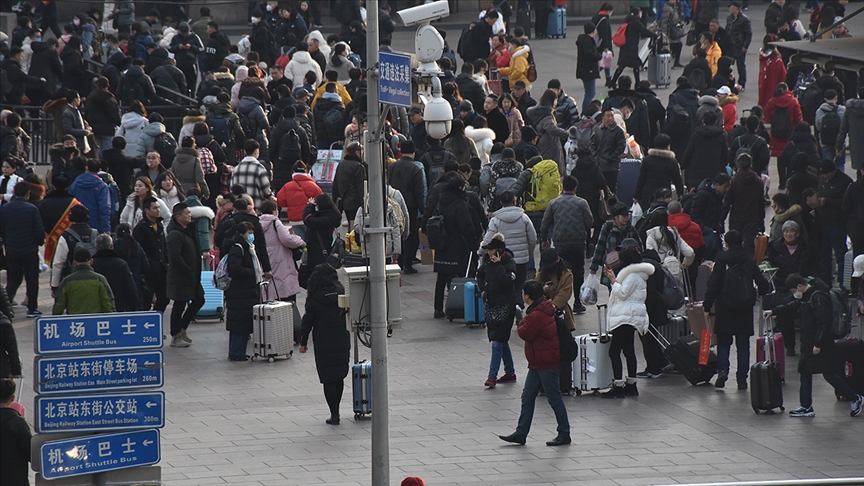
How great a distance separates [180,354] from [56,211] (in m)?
2.63

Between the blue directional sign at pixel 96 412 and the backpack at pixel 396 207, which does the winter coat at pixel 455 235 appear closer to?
the backpack at pixel 396 207

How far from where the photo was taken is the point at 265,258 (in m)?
14.4

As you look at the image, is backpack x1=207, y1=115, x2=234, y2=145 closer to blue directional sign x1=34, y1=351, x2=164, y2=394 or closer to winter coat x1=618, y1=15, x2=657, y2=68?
winter coat x1=618, y1=15, x2=657, y2=68

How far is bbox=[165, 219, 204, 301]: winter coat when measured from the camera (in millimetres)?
14383

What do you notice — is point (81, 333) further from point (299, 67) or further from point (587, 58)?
point (587, 58)

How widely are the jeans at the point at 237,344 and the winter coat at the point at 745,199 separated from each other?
639 cm

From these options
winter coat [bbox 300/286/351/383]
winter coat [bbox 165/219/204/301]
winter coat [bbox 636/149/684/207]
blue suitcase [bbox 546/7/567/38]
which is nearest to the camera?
winter coat [bbox 300/286/351/383]

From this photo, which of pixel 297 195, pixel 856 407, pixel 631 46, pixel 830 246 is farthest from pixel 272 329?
pixel 631 46

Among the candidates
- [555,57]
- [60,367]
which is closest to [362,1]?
[555,57]

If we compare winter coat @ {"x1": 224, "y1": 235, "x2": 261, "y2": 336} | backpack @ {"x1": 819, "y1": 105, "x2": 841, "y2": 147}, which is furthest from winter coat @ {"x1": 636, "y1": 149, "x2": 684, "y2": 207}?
winter coat @ {"x1": 224, "y1": 235, "x2": 261, "y2": 336}

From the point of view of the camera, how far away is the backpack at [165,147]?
1892 centimetres

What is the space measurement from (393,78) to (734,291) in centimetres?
470

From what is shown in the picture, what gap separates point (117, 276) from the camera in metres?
13.8

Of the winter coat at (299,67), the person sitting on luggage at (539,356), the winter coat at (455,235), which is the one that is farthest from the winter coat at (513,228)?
the winter coat at (299,67)
